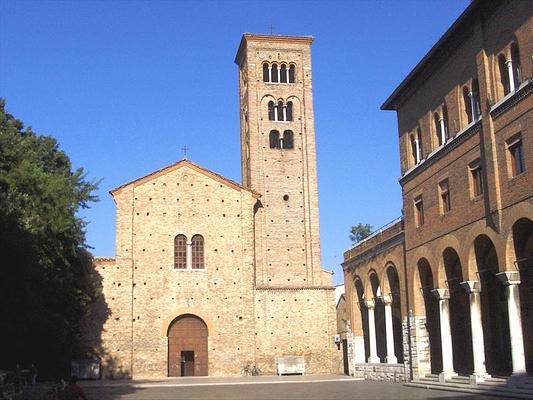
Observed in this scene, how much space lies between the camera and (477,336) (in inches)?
830

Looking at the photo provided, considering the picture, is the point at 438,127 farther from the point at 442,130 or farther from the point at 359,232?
the point at 359,232

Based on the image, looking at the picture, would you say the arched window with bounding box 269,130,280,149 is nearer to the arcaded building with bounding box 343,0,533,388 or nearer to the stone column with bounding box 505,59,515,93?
the arcaded building with bounding box 343,0,533,388

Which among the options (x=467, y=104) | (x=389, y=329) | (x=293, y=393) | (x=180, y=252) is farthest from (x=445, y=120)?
(x=180, y=252)

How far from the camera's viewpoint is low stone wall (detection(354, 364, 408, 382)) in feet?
88.5

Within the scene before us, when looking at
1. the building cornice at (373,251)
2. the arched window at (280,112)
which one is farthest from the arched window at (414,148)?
the arched window at (280,112)

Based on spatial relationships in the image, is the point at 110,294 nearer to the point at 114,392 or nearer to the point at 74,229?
the point at 74,229

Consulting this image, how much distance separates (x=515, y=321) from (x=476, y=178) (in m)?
4.73

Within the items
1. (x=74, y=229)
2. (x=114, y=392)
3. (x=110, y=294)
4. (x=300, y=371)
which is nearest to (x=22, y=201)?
(x=74, y=229)

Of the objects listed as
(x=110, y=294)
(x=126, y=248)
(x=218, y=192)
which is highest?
(x=218, y=192)

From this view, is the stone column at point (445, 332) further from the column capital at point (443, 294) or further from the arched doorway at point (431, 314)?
the arched doorway at point (431, 314)

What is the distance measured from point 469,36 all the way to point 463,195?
485 cm

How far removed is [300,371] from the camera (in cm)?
3697

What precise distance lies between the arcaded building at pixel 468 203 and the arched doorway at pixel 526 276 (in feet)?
0.11

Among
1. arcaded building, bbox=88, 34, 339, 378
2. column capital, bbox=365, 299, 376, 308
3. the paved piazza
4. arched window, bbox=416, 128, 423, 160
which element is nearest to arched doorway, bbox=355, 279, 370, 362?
column capital, bbox=365, 299, 376, 308
